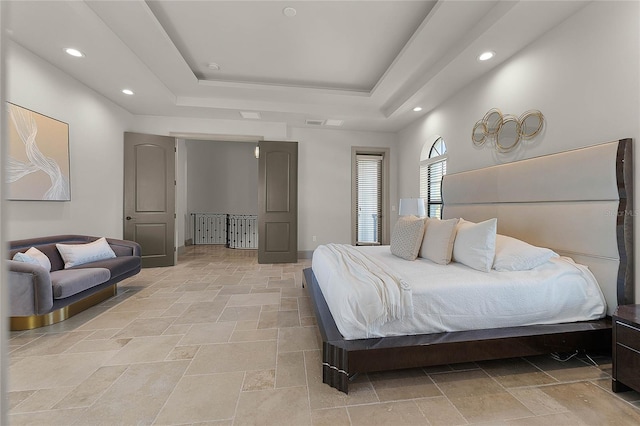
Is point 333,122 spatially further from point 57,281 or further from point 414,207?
point 57,281

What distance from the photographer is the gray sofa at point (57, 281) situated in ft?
7.45

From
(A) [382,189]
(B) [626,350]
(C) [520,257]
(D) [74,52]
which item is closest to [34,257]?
(D) [74,52]

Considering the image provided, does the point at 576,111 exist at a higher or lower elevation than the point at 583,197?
higher

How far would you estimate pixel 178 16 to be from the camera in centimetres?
276

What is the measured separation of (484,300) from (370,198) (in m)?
4.43

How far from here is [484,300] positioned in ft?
6.20

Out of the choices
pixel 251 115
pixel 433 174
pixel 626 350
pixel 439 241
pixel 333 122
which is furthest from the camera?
pixel 333 122

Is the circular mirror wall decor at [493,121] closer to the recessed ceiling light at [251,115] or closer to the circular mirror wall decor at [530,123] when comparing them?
the circular mirror wall decor at [530,123]

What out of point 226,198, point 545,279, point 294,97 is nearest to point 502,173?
point 545,279

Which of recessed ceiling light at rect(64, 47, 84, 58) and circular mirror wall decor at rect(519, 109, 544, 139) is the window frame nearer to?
circular mirror wall decor at rect(519, 109, 544, 139)

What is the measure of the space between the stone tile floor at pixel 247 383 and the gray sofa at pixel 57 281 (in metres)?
0.18

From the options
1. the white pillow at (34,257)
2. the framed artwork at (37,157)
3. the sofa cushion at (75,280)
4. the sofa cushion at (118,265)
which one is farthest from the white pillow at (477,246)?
the framed artwork at (37,157)

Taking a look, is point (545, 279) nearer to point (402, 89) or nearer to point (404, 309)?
point (404, 309)

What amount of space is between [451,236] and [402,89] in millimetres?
2717
